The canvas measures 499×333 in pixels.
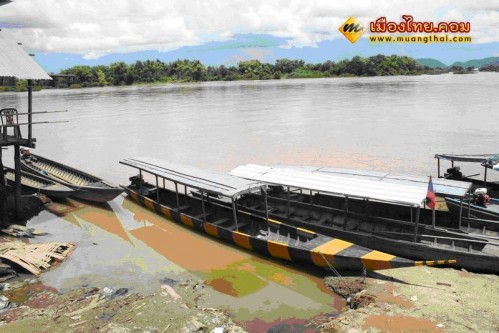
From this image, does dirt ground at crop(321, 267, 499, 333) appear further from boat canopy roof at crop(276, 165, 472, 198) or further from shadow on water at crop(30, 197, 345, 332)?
boat canopy roof at crop(276, 165, 472, 198)

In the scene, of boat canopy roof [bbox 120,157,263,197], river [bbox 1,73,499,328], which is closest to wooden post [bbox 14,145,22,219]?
river [bbox 1,73,499,328]

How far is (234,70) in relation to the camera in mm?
139625

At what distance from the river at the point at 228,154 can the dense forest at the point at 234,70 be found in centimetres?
7343

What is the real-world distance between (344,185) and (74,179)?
13086 millimetres

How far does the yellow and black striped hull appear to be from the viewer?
9.77 meters

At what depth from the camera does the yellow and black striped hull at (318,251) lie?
9766 millimetres

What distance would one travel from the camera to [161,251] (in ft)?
42.8

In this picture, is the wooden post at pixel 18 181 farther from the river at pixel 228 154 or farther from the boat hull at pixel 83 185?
the boat hull at pixel 83 185

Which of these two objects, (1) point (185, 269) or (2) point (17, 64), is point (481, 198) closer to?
(1) point (185, 269)

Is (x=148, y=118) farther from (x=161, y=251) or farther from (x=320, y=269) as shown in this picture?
(x=320, y=269)

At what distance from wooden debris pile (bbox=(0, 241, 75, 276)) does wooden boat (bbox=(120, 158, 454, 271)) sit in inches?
147

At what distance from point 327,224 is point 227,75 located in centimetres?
12884

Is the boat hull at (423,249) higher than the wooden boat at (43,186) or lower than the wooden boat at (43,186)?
lower

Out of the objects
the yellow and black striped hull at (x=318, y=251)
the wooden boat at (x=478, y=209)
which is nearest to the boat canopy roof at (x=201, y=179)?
the yellow and black striped hull at (x=318, y=251)
